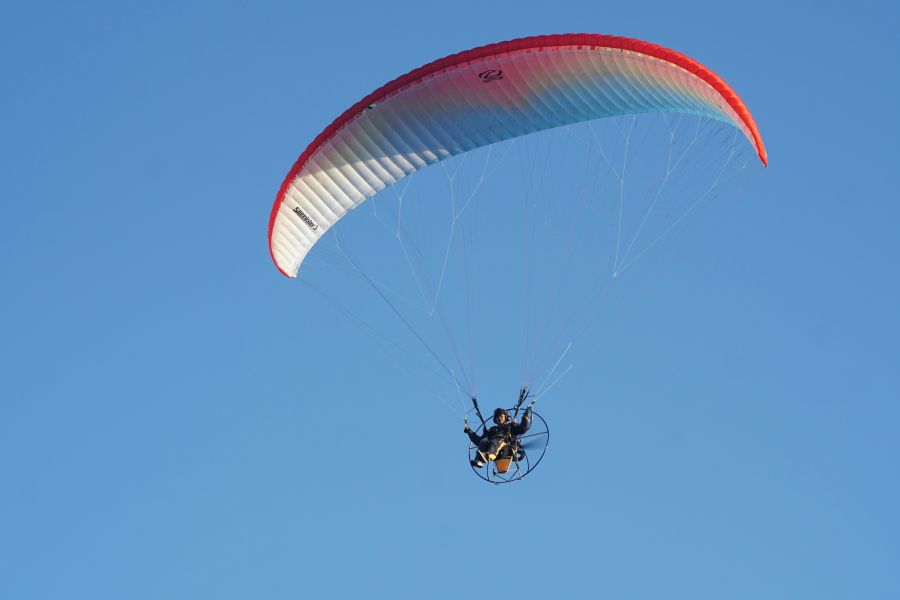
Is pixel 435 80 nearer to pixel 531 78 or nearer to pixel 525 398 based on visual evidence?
pixel 531 78

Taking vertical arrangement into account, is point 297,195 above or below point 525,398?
above

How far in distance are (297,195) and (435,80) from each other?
328cm

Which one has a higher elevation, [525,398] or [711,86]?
[711,86]

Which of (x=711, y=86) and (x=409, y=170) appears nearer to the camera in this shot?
(x=711, y=86)

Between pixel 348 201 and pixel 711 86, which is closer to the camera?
pixel 711 86

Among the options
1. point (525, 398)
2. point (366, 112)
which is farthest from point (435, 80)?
point (525, 398)

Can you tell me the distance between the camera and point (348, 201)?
29.8 meters

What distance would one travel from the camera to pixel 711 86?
2744 centimetres

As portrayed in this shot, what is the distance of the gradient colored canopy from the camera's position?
27438 millimetres

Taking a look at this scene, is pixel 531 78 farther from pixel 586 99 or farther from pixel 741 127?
pixel 741 127

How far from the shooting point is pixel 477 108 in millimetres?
28500

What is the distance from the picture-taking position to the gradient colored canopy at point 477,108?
1080 inches

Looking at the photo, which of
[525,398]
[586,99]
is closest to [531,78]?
[586,99]

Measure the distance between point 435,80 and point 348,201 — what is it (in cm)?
308
